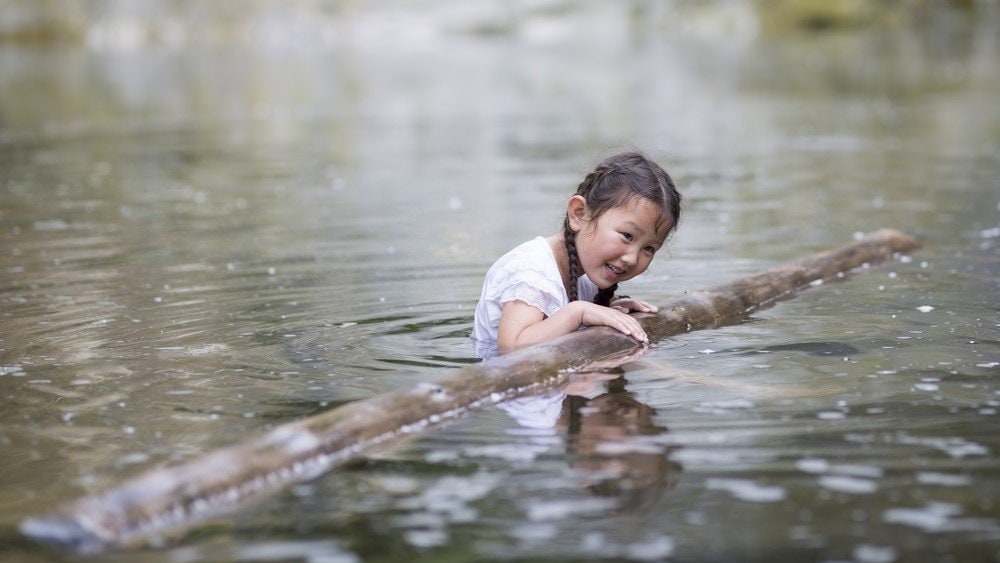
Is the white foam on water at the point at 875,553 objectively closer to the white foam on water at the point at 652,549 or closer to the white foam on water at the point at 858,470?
the white foam on water at the point at 652,549

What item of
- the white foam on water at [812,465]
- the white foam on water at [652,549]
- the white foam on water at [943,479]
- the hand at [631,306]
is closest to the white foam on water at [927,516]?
the white foam on water at [943,479]

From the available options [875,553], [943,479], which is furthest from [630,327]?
[875,553]

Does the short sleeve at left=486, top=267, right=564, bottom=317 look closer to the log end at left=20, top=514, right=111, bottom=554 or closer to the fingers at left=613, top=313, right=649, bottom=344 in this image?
the fingers at left=613, top=313, right=649, bottom=344

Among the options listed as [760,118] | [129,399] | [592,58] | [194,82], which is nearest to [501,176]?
[760,118]

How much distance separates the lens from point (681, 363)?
6.77 m

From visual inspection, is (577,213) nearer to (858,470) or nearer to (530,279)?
(530,279)

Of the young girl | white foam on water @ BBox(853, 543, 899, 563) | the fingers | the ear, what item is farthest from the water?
the ear

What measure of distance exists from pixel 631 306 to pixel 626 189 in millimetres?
902

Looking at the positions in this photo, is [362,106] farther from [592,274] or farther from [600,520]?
[600,520]

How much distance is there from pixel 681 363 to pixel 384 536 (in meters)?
2.70

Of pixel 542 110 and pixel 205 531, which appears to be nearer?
pixel 205 531

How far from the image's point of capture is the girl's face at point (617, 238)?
6.54 m

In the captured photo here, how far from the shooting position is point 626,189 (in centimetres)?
657

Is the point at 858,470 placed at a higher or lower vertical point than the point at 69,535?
lower
